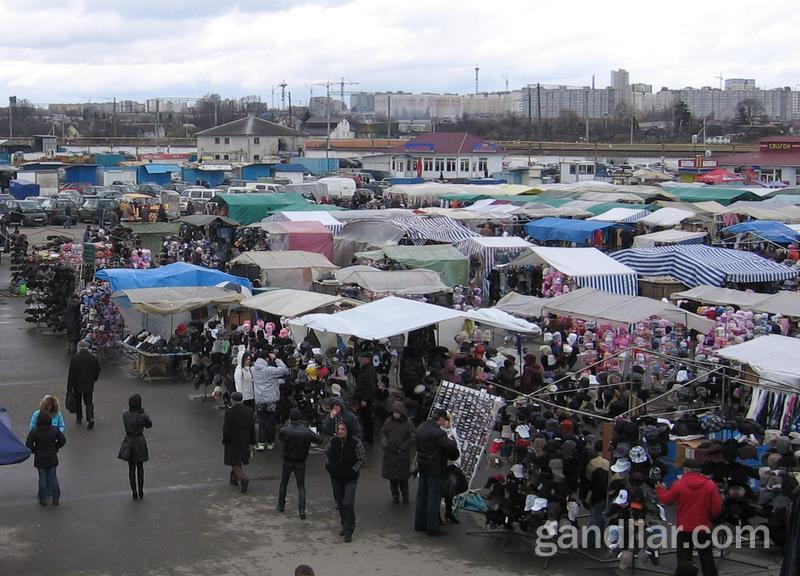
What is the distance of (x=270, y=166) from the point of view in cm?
5584

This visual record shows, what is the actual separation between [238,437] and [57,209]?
104 ft

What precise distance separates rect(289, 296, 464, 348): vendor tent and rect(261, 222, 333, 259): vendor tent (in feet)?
39.1

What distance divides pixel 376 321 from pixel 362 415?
1.21 meters

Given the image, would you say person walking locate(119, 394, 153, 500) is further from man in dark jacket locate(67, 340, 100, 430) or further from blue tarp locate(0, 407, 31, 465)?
man in dark jacket locate(67, 340, 100, 430)

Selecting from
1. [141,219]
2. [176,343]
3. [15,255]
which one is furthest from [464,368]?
[141,219]

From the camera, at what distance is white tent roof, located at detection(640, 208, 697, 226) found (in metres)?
28.0

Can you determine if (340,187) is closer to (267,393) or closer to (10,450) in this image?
(267,393)

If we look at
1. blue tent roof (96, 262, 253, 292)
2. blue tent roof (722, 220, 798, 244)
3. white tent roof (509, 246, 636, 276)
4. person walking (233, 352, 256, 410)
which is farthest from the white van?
person walking (233, 352, 256, 410)

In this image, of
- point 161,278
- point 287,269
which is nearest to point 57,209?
point 287,269

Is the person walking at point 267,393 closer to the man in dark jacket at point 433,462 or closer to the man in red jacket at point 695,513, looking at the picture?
the man in dark jacket at point 433,462

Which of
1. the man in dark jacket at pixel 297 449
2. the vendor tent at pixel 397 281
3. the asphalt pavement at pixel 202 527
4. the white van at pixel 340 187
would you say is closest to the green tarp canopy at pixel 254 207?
the white van at pixel 340 187

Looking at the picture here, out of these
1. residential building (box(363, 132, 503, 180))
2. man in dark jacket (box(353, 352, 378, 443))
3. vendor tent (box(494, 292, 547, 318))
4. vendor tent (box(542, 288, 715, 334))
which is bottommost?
man in dark jacket (box(353, 352, 378, 443))

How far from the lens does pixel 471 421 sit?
374 inches

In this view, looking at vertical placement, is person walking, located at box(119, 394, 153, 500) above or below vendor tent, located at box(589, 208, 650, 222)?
below
